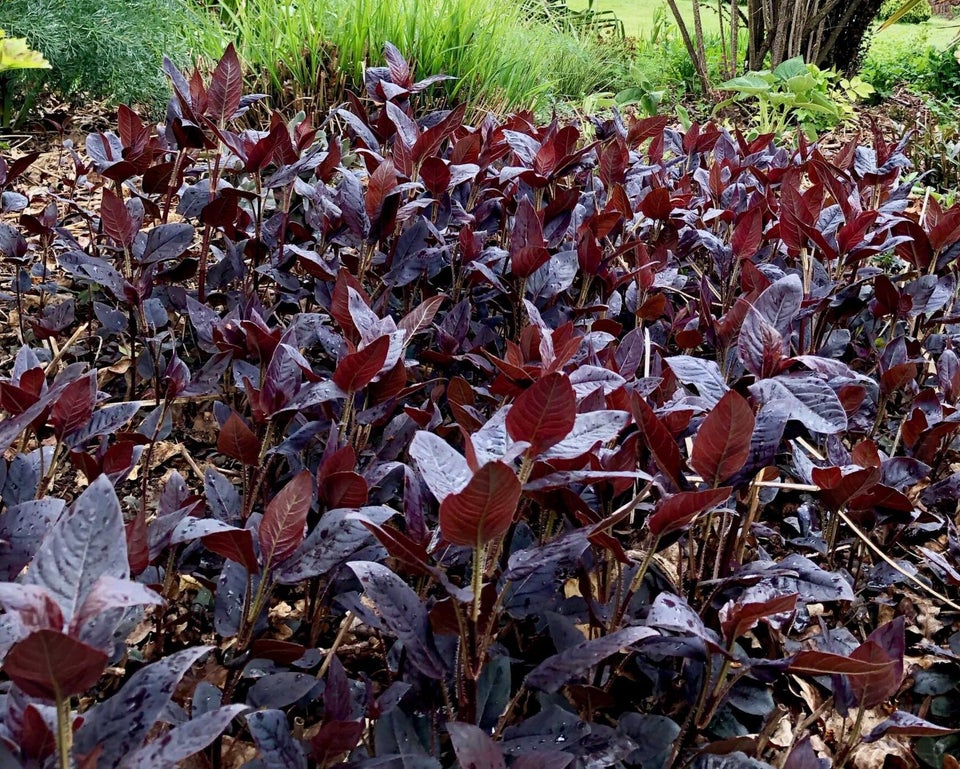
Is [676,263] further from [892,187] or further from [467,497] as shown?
[467,497]

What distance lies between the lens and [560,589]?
1.27 meters

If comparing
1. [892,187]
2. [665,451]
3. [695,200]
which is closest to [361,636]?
[665,451]

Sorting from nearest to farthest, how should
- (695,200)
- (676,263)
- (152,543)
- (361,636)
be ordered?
(152,543) < (361,636) < (676,263) < (695,200)

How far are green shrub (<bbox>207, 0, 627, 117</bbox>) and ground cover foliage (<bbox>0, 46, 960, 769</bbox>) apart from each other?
1582mm

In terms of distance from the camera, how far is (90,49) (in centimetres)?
333

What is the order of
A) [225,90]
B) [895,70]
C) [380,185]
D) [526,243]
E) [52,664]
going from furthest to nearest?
[895,70]
[225,90]
[526,243]
[380,185]
[52,664]

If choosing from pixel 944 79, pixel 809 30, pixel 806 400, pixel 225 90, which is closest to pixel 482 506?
pixel 806 400

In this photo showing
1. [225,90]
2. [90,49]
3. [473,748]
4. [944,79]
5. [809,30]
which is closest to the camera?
[473,748]

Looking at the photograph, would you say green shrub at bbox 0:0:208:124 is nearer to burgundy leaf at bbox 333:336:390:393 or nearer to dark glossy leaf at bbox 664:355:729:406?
burgundy leaf at bbox 333:336:390:393

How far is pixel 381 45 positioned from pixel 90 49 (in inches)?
49.7

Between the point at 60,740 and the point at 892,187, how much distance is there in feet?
8.31

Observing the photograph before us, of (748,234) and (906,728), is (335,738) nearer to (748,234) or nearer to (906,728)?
(906,728)

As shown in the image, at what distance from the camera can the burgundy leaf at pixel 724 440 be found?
920 millimetres

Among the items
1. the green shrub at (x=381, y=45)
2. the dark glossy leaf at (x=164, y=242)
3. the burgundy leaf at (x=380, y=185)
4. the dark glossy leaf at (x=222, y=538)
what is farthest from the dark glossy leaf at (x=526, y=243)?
the green shrub at (x=381, y=45)
